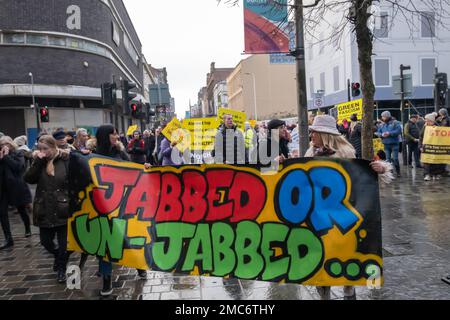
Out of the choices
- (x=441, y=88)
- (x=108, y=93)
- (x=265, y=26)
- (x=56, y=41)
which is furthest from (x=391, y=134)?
(x=56, y=41)

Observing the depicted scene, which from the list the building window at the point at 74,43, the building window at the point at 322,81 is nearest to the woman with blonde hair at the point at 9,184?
the building window at the point at 74,43

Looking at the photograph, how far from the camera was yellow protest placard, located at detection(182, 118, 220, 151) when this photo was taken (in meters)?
10.9

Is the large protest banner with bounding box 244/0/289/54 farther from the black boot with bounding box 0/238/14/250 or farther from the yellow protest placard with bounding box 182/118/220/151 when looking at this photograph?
the black boot with bounding box 0/238/14/250

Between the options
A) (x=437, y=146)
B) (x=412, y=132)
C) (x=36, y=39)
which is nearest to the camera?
(x=437, y=146)

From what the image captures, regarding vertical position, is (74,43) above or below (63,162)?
above

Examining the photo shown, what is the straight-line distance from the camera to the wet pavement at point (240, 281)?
174 inches

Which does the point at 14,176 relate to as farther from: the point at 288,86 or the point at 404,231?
the point at 288,86

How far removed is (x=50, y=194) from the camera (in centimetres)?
512

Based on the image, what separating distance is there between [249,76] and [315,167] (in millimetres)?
76582

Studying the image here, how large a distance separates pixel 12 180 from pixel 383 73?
113ft

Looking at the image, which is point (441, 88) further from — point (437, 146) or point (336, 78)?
point (336, 78)

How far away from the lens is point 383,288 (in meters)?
4.46

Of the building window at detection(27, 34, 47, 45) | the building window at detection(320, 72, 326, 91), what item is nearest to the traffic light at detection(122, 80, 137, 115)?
the building window at detection(27, 34, 47, 45)

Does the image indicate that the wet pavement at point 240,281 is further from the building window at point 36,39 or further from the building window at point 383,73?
the building window at point 383,73
